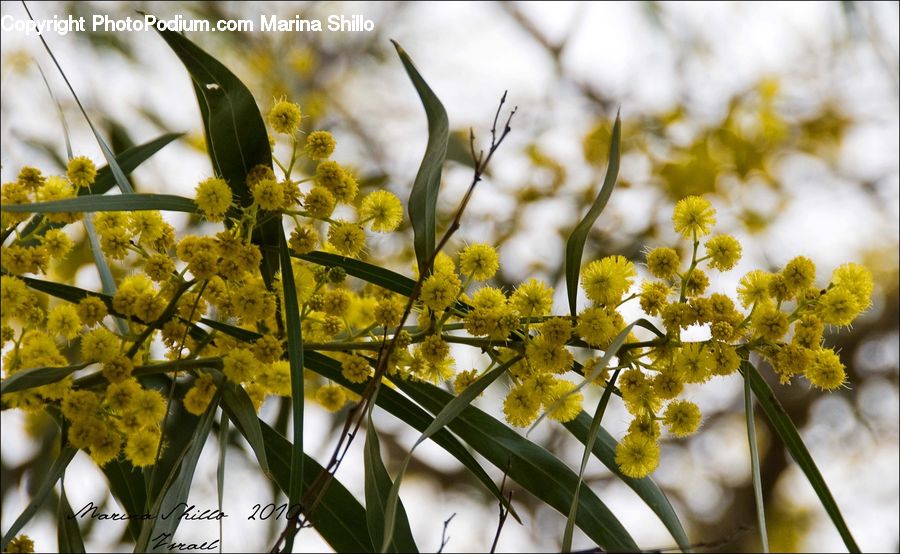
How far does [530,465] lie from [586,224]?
0.74 feet

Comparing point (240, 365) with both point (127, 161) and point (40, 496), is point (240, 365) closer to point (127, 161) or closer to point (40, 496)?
point (40, 496)

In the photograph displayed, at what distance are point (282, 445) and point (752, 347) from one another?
0.42 metres

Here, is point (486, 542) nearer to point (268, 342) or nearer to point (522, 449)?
point (522, 449)

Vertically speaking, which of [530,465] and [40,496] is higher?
[530,465]

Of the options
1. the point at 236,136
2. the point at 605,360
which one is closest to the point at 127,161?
the point at 236,136

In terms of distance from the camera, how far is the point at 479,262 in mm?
736

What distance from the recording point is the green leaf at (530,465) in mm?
730

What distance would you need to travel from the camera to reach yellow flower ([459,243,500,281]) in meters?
0.74

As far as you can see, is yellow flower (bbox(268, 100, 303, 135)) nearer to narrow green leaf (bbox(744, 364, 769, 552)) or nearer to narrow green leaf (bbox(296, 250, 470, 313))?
narrow green leaf (bbox(296, 250, 470, 313))

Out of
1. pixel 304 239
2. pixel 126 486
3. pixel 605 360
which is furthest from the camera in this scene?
pixel 126 486

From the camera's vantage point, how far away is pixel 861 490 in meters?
2.56

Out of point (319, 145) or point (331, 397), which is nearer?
point (319, 145)

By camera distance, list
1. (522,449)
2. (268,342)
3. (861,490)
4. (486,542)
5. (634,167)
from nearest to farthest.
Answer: (268,342)
(522,449)
(486,542)
(634,167)
(861,490)

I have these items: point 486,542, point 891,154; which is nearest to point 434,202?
point 486,542
